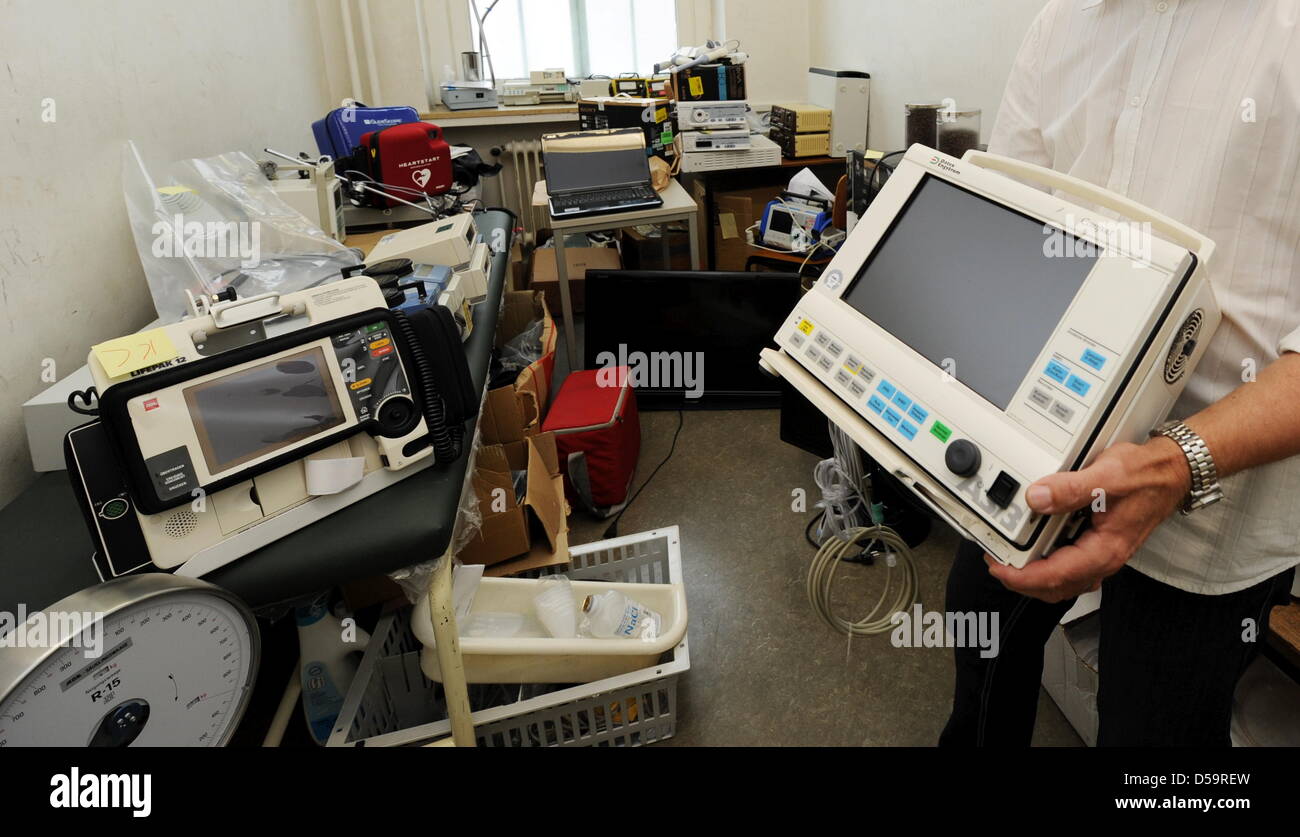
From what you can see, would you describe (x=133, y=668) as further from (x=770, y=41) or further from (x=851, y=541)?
(x=770, y=41)

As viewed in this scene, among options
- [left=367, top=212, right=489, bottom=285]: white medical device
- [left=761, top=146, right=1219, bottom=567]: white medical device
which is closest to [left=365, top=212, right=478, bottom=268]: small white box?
[left=367, top=212, right=489, bottom=285]: white medical device

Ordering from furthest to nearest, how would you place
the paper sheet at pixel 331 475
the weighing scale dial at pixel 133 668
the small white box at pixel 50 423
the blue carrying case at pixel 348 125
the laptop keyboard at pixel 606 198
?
the laptop keyboard at pixel 606 198 < the blue carrying case at pixel 348 125 < the small white box at pixel 50 423 < the paper sheet at pixel 331 475 < the weighing scale dial at pixel 133 668

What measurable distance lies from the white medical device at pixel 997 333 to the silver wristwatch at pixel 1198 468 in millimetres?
34

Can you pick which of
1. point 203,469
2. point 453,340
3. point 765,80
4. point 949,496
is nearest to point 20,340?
point 203,469

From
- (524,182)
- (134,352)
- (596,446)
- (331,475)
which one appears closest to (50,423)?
(134,352)

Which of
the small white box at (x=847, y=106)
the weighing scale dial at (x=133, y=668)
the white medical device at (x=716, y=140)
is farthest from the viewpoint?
the small white box at (x=847, y=106)

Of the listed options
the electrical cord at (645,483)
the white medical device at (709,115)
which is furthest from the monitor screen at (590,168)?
the electrical cord at (645,483)

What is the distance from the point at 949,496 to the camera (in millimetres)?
780

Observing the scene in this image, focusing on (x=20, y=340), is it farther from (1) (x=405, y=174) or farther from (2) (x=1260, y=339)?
(2) (x=1260, y=339)

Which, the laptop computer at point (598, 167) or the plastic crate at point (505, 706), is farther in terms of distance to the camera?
the laptop computer at point (598, 167)

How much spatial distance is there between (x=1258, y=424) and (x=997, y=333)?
0.24 meters

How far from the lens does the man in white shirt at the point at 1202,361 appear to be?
0.67 metres

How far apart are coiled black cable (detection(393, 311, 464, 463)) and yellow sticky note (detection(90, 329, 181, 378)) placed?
11.1 inches

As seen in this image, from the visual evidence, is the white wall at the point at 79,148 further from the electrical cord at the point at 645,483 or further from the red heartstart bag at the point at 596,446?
the electrical cord at the point at 645,483
